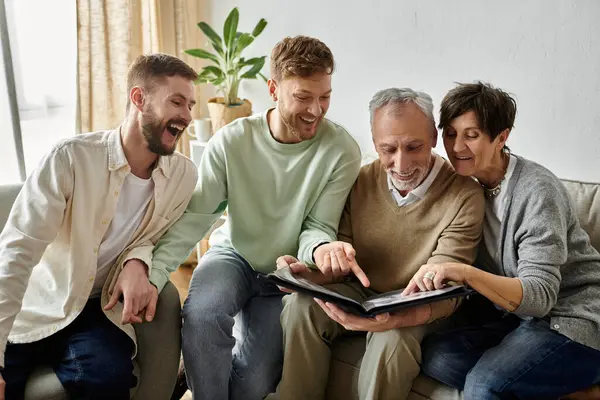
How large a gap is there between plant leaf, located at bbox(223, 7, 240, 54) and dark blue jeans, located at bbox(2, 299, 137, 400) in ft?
5.37

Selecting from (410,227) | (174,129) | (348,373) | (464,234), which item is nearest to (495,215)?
(464,234)

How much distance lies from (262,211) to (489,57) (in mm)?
1122

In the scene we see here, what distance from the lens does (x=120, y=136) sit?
1.76 meters

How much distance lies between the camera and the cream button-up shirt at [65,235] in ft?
5.18

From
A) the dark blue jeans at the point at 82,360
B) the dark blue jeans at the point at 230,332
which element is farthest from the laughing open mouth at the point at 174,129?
the dark blue jeans at the point at 82,360

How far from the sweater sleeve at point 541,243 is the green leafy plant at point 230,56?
5.34 ft

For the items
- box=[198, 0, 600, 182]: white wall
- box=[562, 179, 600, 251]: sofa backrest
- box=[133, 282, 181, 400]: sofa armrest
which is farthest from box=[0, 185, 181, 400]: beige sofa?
box=[198, 0, 600, 182]: white wall

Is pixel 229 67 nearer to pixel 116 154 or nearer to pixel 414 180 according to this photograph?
pixel 116 154

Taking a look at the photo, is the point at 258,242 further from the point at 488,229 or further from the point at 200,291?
the point at 488,229

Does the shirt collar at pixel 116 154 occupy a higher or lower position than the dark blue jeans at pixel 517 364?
higher

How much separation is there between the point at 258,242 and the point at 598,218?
1048 millimetres

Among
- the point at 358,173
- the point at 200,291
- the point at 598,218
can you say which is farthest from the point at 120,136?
the point at 598,218

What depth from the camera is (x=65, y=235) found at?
1699 mm

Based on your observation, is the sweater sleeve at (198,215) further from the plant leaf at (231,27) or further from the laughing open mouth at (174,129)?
the plant leaf at (231,27)
